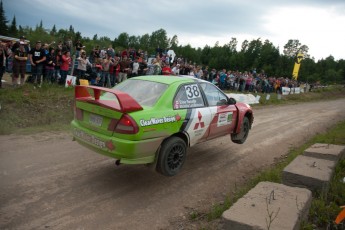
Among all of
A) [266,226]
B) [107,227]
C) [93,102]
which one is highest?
[93,102]

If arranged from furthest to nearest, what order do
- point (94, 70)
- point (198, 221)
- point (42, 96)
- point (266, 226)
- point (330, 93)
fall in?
1. point (330, 93)
2. point (94, 70)
3. point (42, 96)
4. point (198, 221)
5. point (266, 226)

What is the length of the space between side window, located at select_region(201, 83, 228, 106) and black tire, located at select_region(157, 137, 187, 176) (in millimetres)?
1342

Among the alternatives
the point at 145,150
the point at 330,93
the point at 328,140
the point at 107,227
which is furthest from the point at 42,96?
the point at 330,93

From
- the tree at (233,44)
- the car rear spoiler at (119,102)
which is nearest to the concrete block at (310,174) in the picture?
the car rear spoiler at (119,102)

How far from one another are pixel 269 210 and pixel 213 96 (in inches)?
127

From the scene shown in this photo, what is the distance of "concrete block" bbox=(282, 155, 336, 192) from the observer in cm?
476

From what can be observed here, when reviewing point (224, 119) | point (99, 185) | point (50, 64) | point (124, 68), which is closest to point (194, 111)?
point (224, 119)

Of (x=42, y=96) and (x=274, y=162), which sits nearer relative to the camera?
(x=274, y=162)

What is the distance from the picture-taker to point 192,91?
5.97 m

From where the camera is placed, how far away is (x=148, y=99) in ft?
17.4

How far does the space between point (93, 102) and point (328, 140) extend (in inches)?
263

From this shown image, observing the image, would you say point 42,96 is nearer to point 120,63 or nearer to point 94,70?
point 94,70

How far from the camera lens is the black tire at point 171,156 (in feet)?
16.7

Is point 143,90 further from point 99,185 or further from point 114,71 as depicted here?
point 114,71
